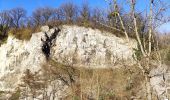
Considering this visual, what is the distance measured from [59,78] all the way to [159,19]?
46.6m

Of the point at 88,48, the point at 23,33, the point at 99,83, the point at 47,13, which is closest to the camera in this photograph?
the point at 99,83

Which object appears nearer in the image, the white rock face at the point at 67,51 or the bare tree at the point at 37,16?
the white rock face at the point at 67,51

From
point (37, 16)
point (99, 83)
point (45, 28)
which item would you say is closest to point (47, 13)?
point (37, 16)

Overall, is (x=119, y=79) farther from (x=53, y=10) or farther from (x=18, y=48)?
(x=53, y=10)

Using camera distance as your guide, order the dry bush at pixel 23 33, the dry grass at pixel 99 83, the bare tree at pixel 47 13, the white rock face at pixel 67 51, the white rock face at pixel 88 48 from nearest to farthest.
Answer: the dry grass at pixel 99 83
the white rock face at pixel 67 51
the white rock face at pixel 88 48
the dry bush at pixel 23 33
the bare tree at pixel 47 13

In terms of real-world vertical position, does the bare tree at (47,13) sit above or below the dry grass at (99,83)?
above

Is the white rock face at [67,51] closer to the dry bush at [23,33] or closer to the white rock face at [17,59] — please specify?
the white rock face at [17,59]

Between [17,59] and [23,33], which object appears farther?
[23,33]

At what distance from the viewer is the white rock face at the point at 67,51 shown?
65.3m

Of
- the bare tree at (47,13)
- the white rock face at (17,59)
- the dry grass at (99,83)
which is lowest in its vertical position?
the dry grass at (99,83)

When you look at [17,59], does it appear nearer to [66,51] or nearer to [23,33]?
[23,33]

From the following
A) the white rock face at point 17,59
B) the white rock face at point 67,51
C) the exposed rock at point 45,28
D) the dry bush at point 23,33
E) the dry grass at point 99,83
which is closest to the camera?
the dry grass at point 99,83

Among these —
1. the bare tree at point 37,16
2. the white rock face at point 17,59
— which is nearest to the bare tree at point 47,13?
the bare tree at point 37,16

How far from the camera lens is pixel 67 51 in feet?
220
